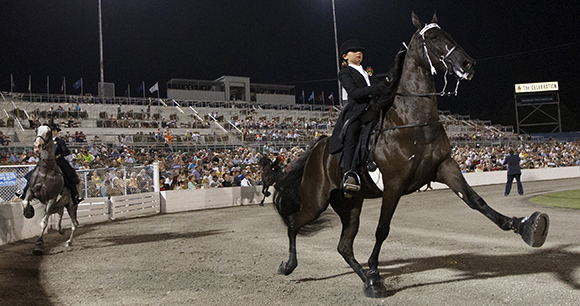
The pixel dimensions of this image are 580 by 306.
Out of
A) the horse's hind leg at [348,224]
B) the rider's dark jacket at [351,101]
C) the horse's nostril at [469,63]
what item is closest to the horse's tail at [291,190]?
the horse's hind leg at [348,224]

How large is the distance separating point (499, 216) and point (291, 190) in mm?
2684

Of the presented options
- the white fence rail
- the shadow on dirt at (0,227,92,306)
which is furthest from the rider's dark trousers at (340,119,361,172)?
the white fence rail

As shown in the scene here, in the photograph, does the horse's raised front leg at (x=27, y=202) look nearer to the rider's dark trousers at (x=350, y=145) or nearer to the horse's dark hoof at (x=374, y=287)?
the rider's dark trousers at (x=350, y=145)

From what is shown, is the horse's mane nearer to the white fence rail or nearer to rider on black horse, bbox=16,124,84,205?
rider on black horse, bbox=16,124,84,205

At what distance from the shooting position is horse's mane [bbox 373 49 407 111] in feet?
16.5

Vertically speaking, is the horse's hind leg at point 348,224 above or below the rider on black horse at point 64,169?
below

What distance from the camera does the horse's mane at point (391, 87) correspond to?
5.02 m

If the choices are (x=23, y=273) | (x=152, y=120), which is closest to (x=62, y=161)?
(x=23, y=273)

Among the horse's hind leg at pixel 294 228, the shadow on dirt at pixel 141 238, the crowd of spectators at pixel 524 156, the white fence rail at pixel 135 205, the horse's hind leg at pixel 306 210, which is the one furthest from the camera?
the crowd of spectators at pixel 524 156

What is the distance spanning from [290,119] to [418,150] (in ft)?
113

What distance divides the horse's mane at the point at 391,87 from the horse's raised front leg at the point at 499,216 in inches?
36.4

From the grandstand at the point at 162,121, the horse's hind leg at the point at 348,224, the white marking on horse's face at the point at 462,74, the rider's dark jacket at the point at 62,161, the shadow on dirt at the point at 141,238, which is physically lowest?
the shadow on dirt at the point at 141,238

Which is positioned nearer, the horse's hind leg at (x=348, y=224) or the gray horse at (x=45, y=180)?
the horse's hind leg at (x=348, y=224)

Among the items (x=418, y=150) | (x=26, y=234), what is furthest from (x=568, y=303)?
(x=26, y=234)
